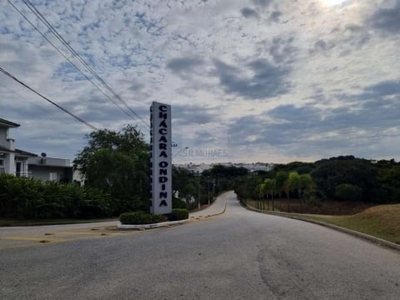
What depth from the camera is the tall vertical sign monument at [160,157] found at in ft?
78.0

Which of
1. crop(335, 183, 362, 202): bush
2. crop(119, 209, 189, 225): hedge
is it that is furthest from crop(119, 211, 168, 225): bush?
crop(335, 183, 362, 202): bush

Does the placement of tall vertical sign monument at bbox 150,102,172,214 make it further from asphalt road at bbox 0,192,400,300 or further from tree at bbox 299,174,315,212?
tree at bbox 299,174,315,212

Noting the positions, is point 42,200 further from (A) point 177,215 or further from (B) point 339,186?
(B) point 339,186

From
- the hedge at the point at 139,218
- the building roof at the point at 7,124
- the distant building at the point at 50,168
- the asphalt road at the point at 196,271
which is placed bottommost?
the asphalt road at the point at 196,271

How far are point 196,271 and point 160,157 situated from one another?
51.6ft

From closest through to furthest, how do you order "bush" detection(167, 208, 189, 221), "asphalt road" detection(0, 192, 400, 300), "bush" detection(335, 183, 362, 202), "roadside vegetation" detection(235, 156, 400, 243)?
"asphalt road" detection(0, 192, 400, 300), "bush" detection(167, 208, 189, 221), "roadside vegetation" detection(235, 156, 400, 243), "bush" detection(335, 183, 362, 202)

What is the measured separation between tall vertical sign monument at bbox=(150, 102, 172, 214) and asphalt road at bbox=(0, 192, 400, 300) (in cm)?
1094

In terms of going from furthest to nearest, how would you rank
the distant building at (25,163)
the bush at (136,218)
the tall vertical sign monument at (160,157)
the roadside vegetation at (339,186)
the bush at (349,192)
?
1. the bush at (349,192)
2. the roadside vegetation at (339,186)
3. the distant building at (25,163)
4. the tall vertical sign monument at (160,157)
5. the bush at (136,218)

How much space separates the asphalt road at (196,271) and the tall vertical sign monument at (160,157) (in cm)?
1094

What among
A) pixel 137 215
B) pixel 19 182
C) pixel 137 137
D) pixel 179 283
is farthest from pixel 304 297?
pixel 137 137

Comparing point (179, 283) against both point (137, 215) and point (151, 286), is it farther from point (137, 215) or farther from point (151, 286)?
point (137, 215)

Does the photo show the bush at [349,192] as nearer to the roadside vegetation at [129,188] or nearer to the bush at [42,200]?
the roadside vegetation at [129,188]

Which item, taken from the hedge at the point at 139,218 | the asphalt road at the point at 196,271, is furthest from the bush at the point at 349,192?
the asphalt road at the point at 196,271

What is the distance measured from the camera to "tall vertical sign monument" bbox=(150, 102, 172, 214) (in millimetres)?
23766
